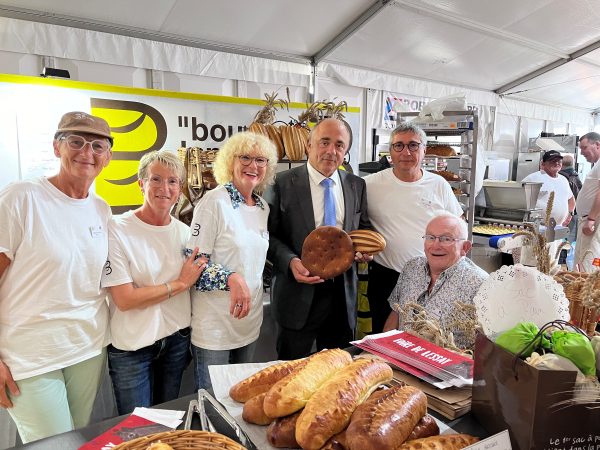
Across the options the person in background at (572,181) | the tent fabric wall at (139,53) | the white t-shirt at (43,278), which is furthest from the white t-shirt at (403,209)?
the person in background at (572,181)

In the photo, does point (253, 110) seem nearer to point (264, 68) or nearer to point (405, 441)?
point (264, 68)

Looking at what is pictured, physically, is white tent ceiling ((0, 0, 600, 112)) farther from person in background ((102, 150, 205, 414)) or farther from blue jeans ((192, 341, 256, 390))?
blue jeans ((192, 341, 256, 390))

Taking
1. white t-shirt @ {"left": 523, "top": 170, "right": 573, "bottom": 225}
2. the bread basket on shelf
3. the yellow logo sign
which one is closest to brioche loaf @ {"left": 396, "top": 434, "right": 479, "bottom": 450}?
the bread basket on shelf

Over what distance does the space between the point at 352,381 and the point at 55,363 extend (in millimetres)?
1212

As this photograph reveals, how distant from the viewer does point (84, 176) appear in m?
1.58

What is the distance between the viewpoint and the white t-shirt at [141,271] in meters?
1.67

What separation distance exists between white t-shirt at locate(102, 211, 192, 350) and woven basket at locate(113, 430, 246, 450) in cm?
97

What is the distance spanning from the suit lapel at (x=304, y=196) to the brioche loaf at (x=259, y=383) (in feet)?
3.93

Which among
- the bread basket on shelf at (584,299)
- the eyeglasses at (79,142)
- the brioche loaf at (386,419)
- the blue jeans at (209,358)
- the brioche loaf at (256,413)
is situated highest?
the eyeglasses at (79,142)

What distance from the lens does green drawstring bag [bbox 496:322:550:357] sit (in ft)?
2.70

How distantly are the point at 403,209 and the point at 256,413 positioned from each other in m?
1.82

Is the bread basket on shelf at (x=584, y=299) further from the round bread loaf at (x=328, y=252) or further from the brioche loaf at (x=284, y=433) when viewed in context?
the brioche loaf at (x=284, y=433)

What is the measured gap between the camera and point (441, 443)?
788 millimetres

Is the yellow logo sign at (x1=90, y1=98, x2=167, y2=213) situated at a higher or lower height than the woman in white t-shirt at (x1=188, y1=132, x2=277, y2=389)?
higher
